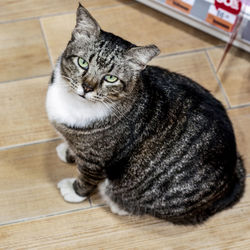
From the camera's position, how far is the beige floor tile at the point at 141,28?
182 centimetres

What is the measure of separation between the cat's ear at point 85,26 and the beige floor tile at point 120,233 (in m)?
0.67

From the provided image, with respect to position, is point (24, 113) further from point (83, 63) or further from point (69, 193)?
point (83, 63)

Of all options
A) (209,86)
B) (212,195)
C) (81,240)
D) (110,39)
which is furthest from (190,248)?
(110,39)

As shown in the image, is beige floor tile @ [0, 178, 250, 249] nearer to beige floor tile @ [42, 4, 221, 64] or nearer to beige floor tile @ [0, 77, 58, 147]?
beige floor tile @ [0, 77, 58, 147]

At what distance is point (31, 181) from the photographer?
150 cm

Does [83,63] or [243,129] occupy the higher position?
[83,63]

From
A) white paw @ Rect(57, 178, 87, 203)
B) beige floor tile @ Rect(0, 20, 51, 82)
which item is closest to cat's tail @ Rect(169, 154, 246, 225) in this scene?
white paw @ Rect(57, 178, 87, 203)

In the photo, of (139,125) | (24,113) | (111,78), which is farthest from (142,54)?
(24,113)

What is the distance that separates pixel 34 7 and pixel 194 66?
0.79 metres

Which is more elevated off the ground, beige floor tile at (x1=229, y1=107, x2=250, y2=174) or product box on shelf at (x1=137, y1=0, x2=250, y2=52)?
product box on shelf at (x1=137, y1=0, x2=250, y2=52)

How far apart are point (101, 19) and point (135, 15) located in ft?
0.54

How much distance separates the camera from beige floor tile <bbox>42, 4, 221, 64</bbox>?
182 centimetres

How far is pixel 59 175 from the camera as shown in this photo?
1.53 meters

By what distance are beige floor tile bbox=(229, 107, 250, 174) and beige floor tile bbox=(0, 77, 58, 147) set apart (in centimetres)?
74
